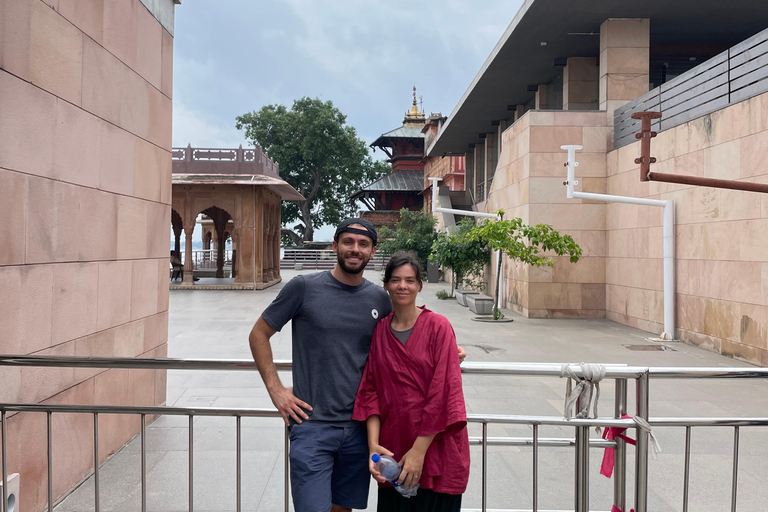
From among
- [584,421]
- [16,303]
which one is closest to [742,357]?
[584,421]

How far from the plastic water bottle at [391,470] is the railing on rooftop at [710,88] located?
9227 mm

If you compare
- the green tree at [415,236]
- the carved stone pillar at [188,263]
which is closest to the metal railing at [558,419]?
the carved stone pillar at [188,263]

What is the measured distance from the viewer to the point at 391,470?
8.13ft

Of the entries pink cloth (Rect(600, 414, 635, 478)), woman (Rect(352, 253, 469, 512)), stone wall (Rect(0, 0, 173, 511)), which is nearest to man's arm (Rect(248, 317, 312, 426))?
woman (Rect(352, 253, 469, 512))

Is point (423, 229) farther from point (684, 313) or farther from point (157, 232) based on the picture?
point (157, 232)

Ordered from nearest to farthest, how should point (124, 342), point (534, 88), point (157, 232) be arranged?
1. point (124, 342)
2. point (157, 232)
3. point (534, 88)

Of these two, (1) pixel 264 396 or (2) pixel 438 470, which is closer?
(2) pixel 438 470

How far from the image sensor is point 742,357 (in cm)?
953

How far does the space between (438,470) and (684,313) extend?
1040cm

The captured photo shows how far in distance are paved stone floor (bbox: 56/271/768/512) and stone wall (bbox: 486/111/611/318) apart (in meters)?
4.51

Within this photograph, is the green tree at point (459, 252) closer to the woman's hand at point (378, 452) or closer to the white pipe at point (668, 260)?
the white pipe at point (668, 260)

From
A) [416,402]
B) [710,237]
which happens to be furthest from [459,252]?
[416,402]

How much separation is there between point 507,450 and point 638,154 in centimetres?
937

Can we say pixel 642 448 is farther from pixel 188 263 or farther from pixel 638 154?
pixel 188 263
